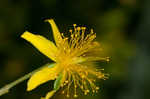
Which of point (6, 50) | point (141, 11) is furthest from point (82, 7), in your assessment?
point (6, 50)

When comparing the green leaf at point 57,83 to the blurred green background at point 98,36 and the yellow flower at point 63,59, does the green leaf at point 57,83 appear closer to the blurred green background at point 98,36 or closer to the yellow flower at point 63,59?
the yellow flower at point 63,59

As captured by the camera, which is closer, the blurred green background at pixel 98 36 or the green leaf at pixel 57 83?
the green leaf at pixel 57 83

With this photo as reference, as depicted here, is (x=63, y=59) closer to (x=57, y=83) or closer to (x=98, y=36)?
(x=57, y=83)

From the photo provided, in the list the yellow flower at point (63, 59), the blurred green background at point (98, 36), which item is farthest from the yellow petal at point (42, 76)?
the blurred green background at point (98, 36)

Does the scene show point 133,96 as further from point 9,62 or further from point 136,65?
point 9,62

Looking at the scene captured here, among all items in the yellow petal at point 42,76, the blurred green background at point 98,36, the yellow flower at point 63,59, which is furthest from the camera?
the blurred green background at point 98,36
